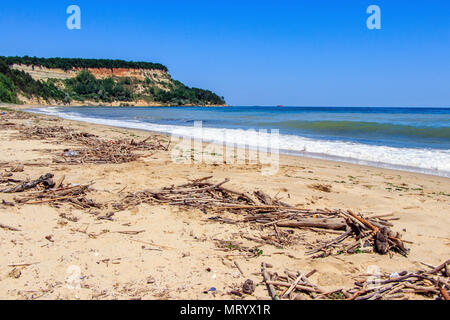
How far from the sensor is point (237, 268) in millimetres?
2973

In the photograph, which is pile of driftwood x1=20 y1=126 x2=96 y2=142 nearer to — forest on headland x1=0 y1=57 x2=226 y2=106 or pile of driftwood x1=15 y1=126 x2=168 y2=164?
pile of driftwood x1=15 y1=126 x2=168 y2=164

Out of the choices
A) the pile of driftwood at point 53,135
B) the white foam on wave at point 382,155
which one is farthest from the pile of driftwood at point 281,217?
the pile of driftwood at point 53,135

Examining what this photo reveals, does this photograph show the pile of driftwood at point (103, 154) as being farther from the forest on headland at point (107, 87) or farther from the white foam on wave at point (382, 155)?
the forest on headland at point (107, 87)

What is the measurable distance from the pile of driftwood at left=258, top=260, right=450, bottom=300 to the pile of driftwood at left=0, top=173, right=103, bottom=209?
2764 millimetres

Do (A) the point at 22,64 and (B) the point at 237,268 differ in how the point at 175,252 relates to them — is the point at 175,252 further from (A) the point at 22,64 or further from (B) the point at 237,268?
(A) the point at 22,64

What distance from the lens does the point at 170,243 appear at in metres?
3.45

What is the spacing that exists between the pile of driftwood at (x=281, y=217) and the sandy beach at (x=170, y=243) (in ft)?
0.36

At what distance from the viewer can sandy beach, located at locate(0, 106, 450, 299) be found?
2656 millimetres

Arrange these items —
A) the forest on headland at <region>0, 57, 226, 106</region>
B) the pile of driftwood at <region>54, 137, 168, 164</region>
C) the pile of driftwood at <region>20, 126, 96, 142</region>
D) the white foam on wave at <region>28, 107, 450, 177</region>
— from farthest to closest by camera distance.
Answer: the forest on headland at <region>0, 57, 226, 106</region> < the pile of driftwood at <region>20, 126, 96, 142</region> < the white foam on wave at <region>28, 107, 450, 177</region> < the pile of driftwood at <region>54, 137, 168, 164</region>

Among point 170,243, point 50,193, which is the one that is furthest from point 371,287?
point 50,193

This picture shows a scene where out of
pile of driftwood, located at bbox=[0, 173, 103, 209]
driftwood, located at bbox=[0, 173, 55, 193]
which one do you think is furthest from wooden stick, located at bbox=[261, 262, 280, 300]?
driftwood, located at bbox=[0, 173, 55, 193]

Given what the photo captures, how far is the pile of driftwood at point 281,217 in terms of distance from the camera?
343cm

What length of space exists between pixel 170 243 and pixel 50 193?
226 cm
